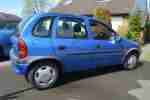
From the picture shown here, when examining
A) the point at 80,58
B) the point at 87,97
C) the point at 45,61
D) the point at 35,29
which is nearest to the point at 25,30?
the point at 35,29

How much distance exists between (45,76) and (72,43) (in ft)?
3.67

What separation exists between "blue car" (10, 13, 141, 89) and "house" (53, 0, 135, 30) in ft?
49.0

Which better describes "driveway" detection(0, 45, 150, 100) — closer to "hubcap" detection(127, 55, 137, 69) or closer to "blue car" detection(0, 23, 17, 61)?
"hubcap" detection(127, 55, 137, 69)

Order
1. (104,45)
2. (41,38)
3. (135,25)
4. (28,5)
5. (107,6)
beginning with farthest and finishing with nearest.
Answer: (28,5)
(107,6)
(135,25)
(104,45)
(41,38)

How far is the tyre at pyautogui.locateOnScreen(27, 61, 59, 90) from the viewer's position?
7706mm

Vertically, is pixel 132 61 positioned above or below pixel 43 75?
below

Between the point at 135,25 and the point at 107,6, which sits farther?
the point at 107,6

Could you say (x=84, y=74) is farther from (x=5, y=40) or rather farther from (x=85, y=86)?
(x=5, y=40)

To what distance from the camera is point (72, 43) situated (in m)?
8.10

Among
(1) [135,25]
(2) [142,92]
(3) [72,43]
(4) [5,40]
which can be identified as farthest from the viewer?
(1) [135,25]

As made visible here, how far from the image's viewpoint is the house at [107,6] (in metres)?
24.3

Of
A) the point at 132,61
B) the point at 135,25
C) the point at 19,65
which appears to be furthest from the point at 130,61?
the point at 135,25

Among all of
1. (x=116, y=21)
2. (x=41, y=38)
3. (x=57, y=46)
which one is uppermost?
(x=41, y=38)

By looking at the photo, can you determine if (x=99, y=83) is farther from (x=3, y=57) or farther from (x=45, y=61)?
(x=3, y=57)
